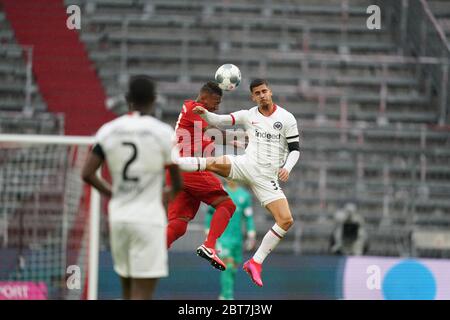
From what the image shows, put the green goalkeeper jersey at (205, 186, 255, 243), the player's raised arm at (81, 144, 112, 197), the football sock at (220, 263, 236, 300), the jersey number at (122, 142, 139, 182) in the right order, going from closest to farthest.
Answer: the jersey number at (122, 142, 139, 182), the player's raised arm at (81, 144, 112, 197), the football sock at (220, 263, 236, 300), the green goalkeeper jersey at (205, 186, 255, 243)

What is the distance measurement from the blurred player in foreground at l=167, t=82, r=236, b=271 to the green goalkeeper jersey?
14.0 ft

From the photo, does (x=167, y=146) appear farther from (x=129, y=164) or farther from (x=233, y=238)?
(x=233, y=238)

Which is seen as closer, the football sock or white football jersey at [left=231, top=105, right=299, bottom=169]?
white football jersey at [left=231, top=105, right=299, bottom=169]

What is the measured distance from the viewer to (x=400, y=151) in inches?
642

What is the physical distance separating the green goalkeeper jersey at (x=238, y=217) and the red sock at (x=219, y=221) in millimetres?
4345

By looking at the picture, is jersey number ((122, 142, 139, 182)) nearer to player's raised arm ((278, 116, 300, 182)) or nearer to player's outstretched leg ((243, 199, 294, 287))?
player's raised arm ((278, 116, 300, 182))

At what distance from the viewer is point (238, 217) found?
49.6 feet

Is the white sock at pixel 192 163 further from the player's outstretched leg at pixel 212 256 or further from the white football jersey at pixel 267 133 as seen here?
the player's outstretched leg at pixel 212 256

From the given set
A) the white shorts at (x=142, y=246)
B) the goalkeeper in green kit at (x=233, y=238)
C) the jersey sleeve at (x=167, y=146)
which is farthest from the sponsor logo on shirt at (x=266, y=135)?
the goalkeeper in green kit at (x=233, y=238)

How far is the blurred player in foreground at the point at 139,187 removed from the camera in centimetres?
675

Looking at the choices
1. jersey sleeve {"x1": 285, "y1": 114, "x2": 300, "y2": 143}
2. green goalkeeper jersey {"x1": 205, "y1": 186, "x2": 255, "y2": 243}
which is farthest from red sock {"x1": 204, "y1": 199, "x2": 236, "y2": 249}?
green goalkeeper jersey {"x1": 205, "y1": 186, "x2": 255, "y2": 243}

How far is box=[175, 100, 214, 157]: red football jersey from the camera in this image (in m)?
10.1

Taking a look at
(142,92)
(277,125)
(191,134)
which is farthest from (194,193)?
(142,92)

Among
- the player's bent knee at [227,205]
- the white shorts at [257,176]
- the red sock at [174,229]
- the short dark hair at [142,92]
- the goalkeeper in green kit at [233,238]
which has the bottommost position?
the goalkeeper in green kit at [233,238]
